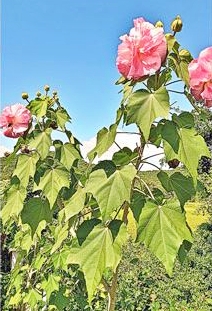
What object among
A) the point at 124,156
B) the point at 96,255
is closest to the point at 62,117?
the point at 124,156

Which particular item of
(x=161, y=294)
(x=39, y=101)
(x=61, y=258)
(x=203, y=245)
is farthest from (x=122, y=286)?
(x=203, y=245)

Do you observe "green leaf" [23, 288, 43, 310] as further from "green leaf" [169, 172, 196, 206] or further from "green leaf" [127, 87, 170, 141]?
"green leaf" [127, 87, 170, 141]

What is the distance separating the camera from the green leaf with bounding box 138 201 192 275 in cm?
135

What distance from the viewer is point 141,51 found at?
1.42m

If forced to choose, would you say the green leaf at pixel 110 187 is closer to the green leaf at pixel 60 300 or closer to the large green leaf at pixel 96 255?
the large green leaf at pixel 96 255

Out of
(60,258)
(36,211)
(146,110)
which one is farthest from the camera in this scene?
(60,258)

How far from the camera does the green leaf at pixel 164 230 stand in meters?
1.35

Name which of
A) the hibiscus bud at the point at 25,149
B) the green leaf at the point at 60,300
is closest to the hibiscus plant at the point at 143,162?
the hibiscus bud at the point at 25,149

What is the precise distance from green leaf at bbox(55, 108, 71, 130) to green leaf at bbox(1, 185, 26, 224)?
31 centimetres

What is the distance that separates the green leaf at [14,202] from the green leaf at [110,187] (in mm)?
497

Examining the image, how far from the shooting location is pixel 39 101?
204 cm

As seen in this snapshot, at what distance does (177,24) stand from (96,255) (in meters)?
0.70

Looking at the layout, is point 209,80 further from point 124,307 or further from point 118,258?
point 124,307

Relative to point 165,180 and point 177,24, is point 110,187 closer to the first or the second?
point 165,180
